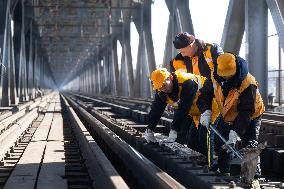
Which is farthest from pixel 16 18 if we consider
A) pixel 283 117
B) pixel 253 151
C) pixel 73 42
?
pixel 73 42

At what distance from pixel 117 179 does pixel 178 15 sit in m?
14.9

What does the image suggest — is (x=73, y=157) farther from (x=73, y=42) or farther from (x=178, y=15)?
(x=73, y=42)

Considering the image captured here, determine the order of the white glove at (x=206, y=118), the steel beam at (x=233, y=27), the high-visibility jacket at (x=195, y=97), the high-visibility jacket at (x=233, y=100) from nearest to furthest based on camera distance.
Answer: the high-visibility jacket at (x=233, y=100), the white glove at (x=206, y=118), the high-visibility jacket at (x=195, y=97), the steel beam at (x=233, y=27)

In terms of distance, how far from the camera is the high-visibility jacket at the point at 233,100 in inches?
183

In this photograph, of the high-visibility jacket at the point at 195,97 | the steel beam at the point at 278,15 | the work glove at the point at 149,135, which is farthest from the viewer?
the steel beam at the point at 278,15

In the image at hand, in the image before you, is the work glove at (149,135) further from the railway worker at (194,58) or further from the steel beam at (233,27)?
the steel beam at (233,27)

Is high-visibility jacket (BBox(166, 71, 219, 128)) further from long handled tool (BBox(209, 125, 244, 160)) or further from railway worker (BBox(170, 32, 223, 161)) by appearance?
long handled tool (BBox(209, 125, 244, 160))

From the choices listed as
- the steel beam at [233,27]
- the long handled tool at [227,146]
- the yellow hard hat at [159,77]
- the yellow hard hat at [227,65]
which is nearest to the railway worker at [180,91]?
the yellow hard hat at [159,77]

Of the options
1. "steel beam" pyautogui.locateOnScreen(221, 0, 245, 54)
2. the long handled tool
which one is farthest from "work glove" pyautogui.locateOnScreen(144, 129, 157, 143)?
"steel beam" pyautogui.locateOnScreen(221, 0, 245, 54)

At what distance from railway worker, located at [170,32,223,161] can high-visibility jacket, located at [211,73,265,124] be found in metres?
0.48

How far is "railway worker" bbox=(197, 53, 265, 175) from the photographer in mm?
4578

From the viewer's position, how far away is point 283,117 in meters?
9.88

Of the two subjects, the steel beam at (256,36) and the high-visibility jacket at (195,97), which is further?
the steel beam at (256,36)

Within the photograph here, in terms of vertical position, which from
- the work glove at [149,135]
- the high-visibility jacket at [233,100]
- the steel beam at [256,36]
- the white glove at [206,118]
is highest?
the steel beam at [256,36]
